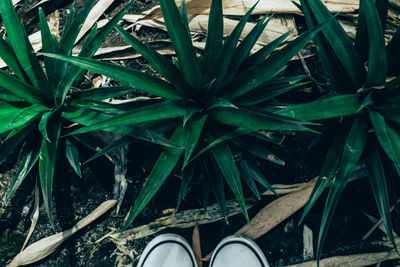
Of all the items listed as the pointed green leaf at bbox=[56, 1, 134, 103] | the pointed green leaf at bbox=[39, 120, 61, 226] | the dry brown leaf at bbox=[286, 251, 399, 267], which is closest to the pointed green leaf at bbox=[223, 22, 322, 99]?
the pointed green leaf at bbox=[56, 1, 134, 103]

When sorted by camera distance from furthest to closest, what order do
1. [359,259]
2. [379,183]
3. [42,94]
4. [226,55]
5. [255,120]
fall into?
[359,259]
[42,94]
[379,183]
[226,55]
[255,120]

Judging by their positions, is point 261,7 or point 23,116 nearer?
point 23,116

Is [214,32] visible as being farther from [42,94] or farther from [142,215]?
[142,215]

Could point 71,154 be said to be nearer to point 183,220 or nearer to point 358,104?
point 183,220

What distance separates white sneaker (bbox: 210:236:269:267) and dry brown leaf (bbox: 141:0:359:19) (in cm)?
142

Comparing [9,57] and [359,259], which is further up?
[9,57]

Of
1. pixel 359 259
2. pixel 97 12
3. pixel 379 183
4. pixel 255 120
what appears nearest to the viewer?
pixel 255 120

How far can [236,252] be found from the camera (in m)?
1.98

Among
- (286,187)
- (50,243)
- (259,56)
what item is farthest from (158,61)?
(50,243)

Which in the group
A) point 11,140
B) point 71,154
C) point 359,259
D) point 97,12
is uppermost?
point 97,12

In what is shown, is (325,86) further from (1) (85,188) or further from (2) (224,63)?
(1) (85,188)

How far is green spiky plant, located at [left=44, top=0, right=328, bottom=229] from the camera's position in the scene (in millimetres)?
1202

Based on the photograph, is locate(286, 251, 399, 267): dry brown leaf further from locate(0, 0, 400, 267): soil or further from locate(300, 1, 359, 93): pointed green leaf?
locate(300, 1, 359, 93): pointed green leaf

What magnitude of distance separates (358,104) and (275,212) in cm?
87
